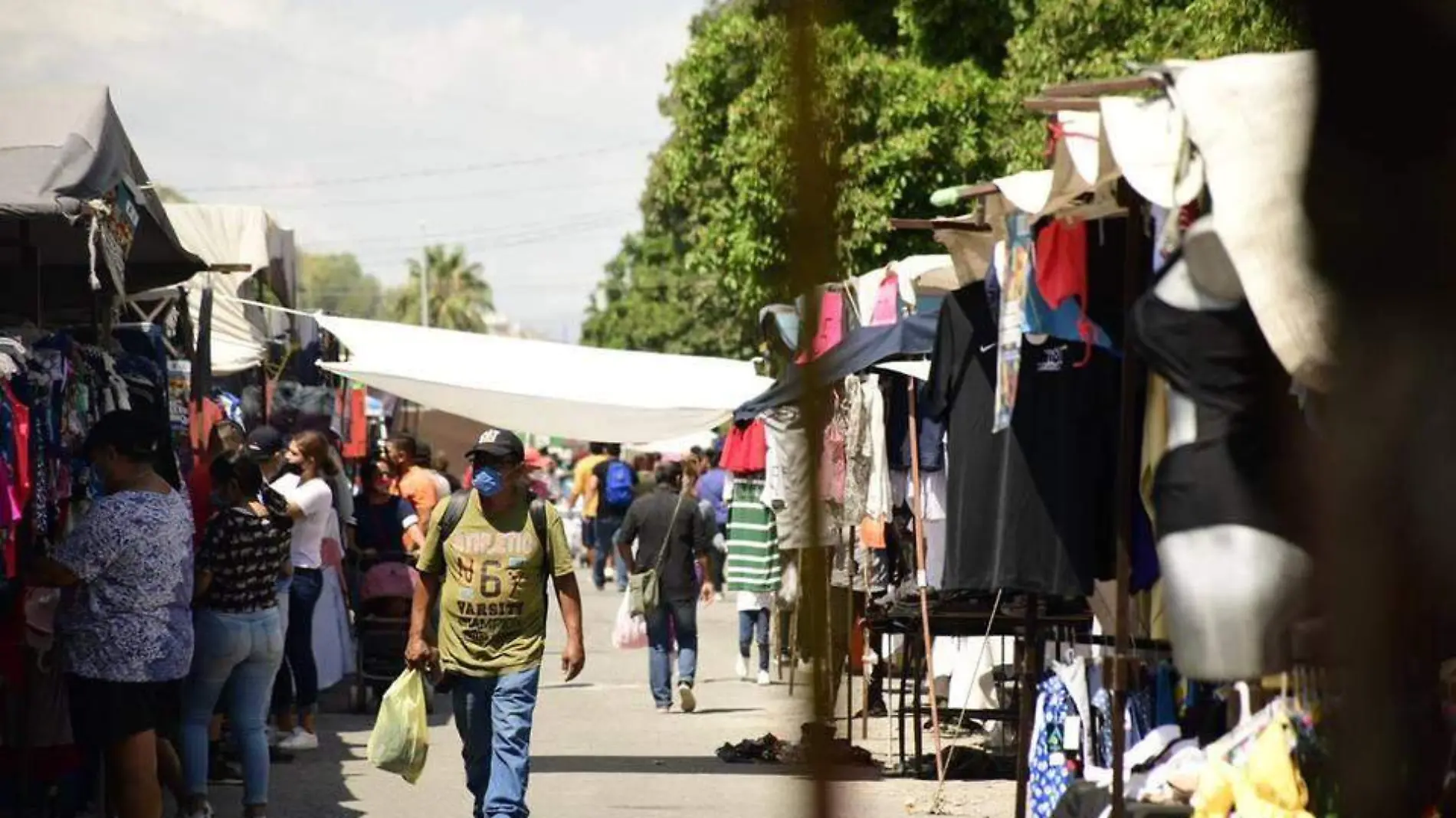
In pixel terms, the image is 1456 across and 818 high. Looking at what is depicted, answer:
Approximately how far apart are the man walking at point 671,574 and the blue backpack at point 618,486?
1044 cm

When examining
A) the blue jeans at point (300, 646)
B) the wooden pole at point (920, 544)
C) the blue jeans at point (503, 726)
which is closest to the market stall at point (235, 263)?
the blue jeans at point (300, 646)

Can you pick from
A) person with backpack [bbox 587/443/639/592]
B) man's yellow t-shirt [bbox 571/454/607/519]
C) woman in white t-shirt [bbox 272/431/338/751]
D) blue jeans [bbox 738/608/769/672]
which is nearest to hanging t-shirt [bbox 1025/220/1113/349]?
woman in white t-shirt [bbox 272/431/338/751]

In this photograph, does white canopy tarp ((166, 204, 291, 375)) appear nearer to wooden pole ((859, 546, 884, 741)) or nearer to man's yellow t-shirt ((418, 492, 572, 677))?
wooden pole ((859, 546, 884, 741))

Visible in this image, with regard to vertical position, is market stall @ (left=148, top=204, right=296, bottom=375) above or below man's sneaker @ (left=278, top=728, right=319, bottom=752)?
above

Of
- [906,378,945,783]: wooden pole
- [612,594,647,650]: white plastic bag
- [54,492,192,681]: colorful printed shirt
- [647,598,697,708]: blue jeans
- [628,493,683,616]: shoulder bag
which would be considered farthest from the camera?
[612,594,647,650]: white plastic bag

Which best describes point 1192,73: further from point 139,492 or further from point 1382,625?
point 139,492

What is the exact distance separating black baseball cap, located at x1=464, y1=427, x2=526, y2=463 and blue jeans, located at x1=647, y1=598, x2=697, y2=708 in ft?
23.5

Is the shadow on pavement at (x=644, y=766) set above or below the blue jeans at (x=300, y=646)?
below

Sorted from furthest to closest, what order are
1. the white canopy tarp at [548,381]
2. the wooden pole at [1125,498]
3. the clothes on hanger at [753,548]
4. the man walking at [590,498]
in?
the man walking at [590,498]
the clothes on hanger at [753,548]
the white canopy tarp at [548,381]
the wooden pole at [1125,498]

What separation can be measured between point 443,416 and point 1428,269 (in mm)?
38690

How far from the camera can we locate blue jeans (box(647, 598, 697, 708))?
640 inches

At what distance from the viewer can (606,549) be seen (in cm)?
3097

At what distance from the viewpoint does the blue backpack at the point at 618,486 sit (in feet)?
89.4

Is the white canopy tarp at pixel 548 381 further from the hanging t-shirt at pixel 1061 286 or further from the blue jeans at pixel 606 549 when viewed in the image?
the blue jeans at pixel 606 549
